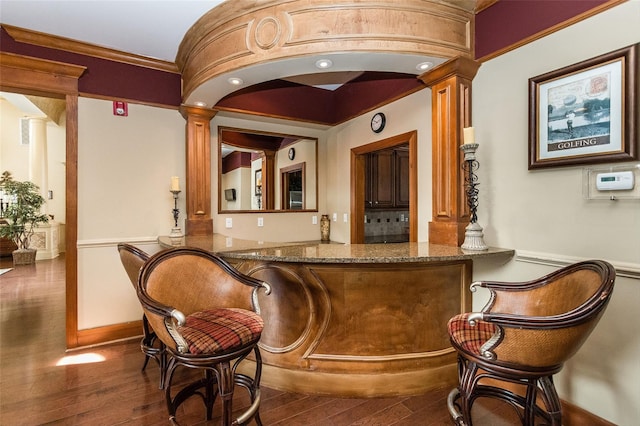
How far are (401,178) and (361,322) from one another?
290cm

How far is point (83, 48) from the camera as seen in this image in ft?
9.57

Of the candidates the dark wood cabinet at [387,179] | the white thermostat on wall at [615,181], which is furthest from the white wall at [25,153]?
the white thermostat on wall at [615,181]

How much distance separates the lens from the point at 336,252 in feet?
6.99

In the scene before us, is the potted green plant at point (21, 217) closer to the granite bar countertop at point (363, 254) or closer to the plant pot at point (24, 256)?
the plant pot at point (24, 256)

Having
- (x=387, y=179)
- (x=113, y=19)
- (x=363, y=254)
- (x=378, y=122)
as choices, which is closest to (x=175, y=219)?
(x=113, y=19)

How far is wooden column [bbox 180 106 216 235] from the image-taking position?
3.31 meters

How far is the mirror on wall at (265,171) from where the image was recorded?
3732mm

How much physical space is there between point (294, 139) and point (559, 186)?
2.94 meters

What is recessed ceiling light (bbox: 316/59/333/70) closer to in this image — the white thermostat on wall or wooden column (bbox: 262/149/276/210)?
the white thermostat on wall

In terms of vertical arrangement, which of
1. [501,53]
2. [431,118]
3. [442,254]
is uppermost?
[501,53]

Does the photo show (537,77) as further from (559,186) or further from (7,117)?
(7,117)

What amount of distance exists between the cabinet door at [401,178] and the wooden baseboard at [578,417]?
9.88 feet

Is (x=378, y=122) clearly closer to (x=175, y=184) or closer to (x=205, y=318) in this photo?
(x=175, y=184)

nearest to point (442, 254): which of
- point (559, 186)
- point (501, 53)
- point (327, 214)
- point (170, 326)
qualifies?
point (559, 186)
